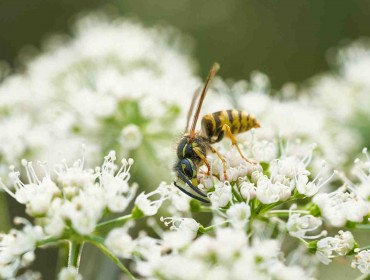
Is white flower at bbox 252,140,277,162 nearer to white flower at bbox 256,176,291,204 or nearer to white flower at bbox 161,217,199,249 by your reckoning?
white flower at bbox 256,176,291,204

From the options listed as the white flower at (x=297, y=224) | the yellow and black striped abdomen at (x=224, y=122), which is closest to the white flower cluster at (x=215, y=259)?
the white flower at (x=297, y=224)

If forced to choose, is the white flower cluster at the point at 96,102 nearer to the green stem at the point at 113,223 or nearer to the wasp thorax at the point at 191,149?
the wasp thorax at the point at 191,149

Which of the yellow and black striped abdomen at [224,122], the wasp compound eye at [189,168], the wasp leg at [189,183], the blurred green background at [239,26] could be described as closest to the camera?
the wasp leg at [189,183]

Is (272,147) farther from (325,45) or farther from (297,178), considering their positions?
(325,45)

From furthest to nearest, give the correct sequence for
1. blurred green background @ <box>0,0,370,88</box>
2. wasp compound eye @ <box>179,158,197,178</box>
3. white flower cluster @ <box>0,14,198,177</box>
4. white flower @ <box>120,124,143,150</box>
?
1. blurred green background @ <box>0,0,370,88</box>
2. white flower cluster @ <box>0,14,198,177</box>
3. white flower @ <box>120,124,143,150</box>
4. wasp compound eye @ <box>179,158,197,178</box>

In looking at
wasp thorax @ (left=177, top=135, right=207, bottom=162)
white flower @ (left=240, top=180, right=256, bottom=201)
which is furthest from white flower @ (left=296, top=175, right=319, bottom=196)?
wasp thorax @ (left=177, top=135, right=207, bottom=162)

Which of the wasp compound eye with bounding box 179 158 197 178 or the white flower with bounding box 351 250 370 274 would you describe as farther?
the wasp compound eye with bounding box 179 158 197 178
